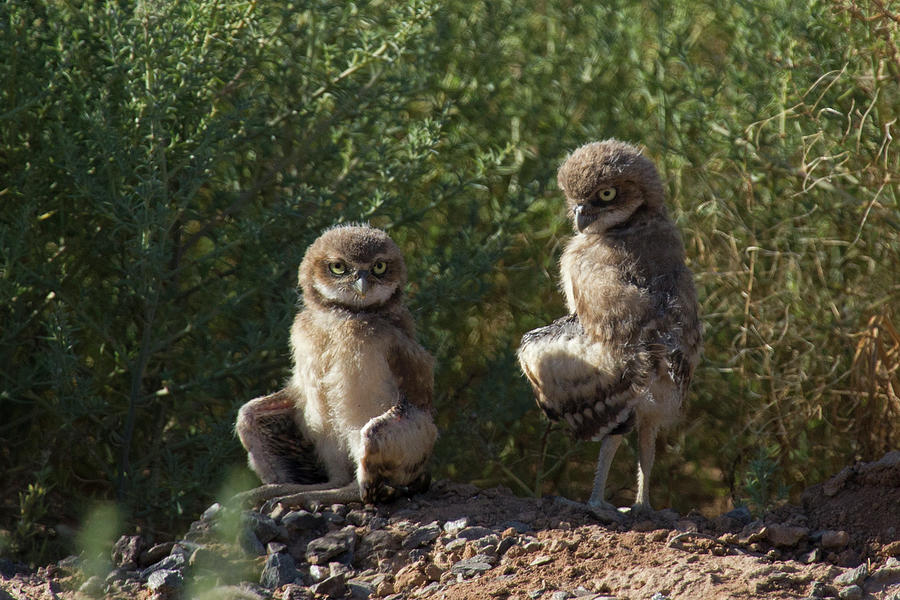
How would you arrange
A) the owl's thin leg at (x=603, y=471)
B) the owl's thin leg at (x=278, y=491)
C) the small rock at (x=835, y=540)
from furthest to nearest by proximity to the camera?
the owl's thin leg at (x=278, y=491)
the owl's thin leg at (x=603, y=471)
the small rock at (x=835, y=540)

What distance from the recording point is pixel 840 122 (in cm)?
557

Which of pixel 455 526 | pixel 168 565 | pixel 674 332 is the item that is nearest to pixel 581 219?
pixel 674 332

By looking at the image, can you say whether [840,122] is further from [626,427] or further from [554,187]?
[626,427]

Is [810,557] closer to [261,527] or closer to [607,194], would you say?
[607,194]

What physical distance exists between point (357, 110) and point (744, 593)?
298cm

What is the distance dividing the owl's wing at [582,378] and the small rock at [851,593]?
3.63 ft

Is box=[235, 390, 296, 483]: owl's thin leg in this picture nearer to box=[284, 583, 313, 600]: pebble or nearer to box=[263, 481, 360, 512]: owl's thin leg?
box=[263, 481, 360, 512]: owl's thin leg

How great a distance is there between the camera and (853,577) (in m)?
3.56

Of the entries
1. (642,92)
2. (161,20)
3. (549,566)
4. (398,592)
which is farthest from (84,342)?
(642,92)

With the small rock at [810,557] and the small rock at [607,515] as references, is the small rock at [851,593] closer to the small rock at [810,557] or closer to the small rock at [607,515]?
the small rock at [810,557]

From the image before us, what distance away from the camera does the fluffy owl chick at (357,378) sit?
4387mm

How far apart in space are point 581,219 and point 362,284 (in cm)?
89

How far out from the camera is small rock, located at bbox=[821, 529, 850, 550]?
4059 millimetres

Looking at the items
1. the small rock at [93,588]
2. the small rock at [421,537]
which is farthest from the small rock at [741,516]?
the small rock at [93,588]
